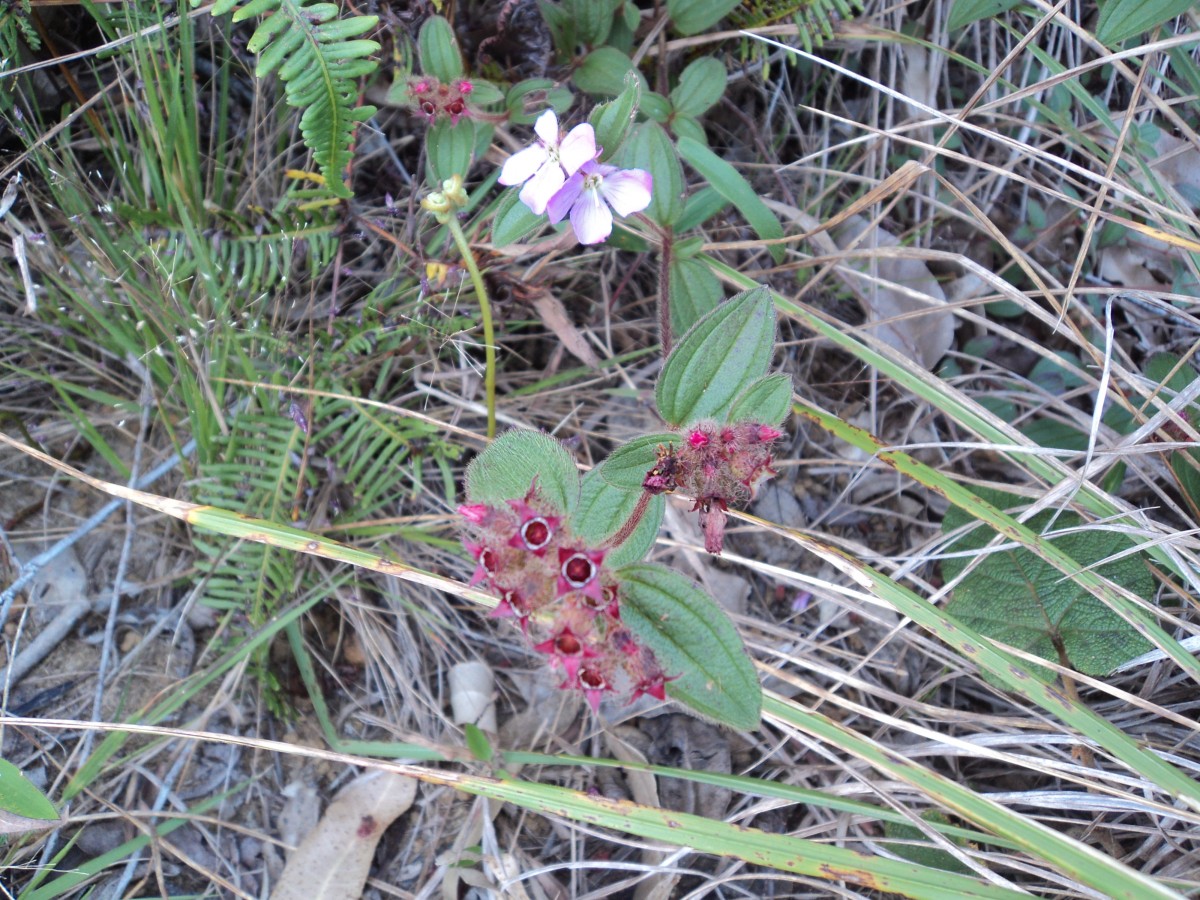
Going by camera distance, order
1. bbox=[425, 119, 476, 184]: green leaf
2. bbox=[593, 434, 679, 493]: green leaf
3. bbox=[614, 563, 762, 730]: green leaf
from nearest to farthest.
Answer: bbox=[614, 563, 762, 730]: green leaf
bbox=[593, 434, 679, 493]: green leaf
bbox=[425, 119, 476, 184]: green leaf

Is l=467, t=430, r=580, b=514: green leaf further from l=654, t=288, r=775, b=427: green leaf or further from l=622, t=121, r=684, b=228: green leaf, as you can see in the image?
l=622, t=121, r=684, b=228: green leaf

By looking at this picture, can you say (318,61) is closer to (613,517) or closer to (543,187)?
(543,187)

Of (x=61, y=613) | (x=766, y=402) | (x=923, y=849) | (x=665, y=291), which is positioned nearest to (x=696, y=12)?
(x=665, y=291)

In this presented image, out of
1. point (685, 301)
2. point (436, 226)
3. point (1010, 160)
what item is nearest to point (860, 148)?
point (1010, 160)

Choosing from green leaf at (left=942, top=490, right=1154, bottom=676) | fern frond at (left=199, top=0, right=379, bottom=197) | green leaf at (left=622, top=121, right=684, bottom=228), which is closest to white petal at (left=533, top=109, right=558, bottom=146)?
green leaf at (left=622, top=121, right=684, bottom=228)

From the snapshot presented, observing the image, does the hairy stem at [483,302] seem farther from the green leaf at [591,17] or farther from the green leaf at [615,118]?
the green leaf at [591,17]

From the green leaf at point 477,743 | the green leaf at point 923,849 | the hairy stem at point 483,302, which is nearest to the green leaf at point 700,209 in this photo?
the hairy stem at point 483,302

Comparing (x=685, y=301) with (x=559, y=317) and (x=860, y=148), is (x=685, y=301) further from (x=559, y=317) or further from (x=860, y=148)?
(x=860, y=148)
